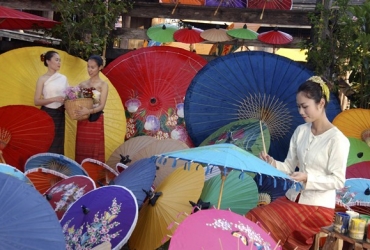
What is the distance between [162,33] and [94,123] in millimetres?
3969

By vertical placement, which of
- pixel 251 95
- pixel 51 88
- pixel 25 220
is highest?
pixel 251 95

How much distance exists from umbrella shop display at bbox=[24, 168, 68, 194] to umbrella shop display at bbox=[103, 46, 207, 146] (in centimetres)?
220

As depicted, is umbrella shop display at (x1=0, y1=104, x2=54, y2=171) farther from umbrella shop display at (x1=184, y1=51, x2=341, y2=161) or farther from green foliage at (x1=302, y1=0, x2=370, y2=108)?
green foliage at (x1=302, y1=0, x2=370, y2=108)

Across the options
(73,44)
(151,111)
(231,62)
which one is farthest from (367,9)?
(73,44)

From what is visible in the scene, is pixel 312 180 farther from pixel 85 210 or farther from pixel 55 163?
pixel 55 163

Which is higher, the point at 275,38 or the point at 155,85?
the point at 275,38

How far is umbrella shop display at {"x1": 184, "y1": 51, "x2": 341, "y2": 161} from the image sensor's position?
6.01 meters

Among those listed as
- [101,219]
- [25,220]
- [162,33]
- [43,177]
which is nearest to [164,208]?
[101,219]

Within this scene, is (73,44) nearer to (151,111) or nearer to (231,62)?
(151,111)

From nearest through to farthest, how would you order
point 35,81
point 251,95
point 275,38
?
point 251,95
point 35,81
point 275,38

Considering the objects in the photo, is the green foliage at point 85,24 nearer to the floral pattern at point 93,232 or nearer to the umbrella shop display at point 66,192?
the umbrella shop display at point 66,192

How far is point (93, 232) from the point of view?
3932mm

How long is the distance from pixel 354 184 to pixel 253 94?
54.3 inches

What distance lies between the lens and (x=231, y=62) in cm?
614
